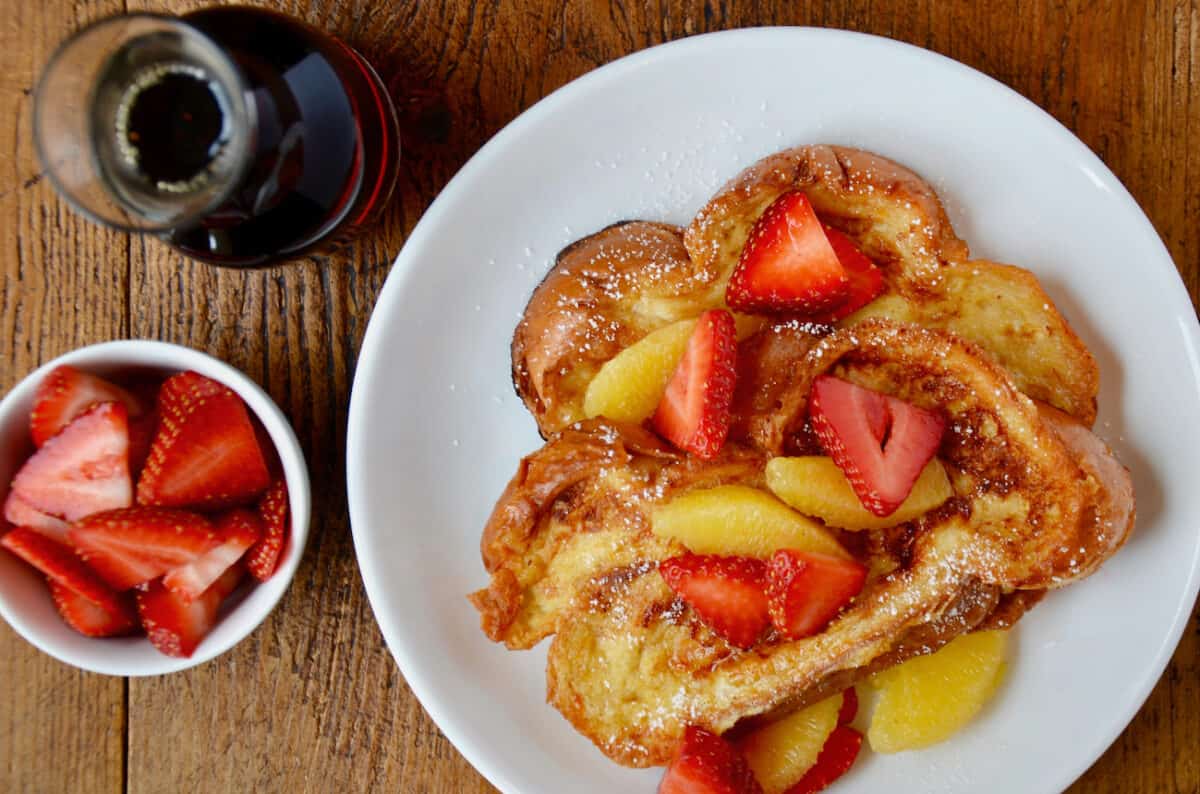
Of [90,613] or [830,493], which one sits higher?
[830,493]

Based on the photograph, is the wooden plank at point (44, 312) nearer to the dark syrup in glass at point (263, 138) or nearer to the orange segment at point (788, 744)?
the dark syrup in glass at point (263, 138)

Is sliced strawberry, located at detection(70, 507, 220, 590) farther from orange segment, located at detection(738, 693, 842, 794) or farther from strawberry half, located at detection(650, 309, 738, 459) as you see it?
orange segment, located at detection(738, 693, 842, 794)

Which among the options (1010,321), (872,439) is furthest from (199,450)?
(1010,321)

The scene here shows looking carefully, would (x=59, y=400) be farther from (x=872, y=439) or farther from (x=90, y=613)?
(x=872, y=439)

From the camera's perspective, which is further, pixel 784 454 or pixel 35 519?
pixel 35 519

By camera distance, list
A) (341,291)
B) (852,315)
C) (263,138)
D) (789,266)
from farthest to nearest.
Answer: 1. (341,291)
2. (852,315)
3. (789,266)
4. (263,138)

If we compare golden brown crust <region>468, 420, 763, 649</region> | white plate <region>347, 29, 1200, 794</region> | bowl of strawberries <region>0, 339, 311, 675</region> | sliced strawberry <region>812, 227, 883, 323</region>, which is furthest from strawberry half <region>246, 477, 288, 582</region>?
sliced strawberry <region>812, 227, 883, 323</region>

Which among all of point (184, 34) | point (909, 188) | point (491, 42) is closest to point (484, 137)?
point (491, 42)
